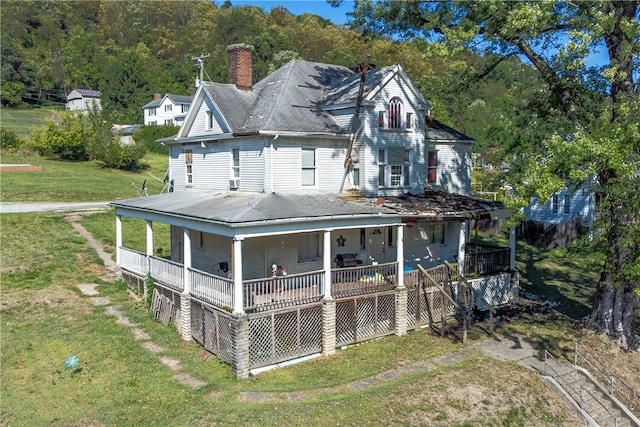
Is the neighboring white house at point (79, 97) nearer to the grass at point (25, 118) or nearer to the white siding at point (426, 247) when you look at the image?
the grass at point (25, 118)

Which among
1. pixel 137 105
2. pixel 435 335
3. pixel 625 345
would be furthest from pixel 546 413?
pixel 137 105

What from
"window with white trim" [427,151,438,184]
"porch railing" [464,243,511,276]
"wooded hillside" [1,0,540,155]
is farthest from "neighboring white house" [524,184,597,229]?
"porch railing" [464,243,511,276]

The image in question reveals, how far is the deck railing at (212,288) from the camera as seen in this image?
16.2 meters

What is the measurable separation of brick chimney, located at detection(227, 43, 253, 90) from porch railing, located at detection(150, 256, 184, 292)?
8.73 metres

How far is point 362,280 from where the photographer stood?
60.9 ft

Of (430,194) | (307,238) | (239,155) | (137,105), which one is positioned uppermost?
(137,105)

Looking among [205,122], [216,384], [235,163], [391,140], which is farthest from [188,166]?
[216,384]

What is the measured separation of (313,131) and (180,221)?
6326 mm

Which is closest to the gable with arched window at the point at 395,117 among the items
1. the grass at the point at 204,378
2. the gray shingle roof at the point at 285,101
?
the gray shingle roof at the point at 285,101

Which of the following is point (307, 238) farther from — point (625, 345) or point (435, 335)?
point (625, 345)

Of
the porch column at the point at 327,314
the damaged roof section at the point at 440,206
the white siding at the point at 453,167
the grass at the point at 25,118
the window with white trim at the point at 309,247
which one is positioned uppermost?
the grass at the point at 25,118

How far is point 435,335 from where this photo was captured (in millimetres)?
19016

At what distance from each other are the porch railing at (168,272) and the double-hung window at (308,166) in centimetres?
598

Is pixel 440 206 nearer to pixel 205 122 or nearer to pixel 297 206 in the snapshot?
pixel 297 206
